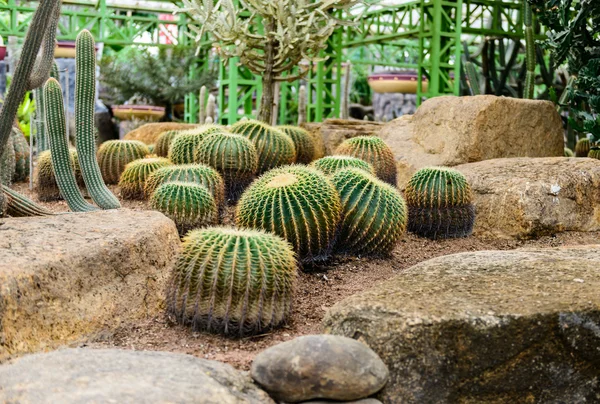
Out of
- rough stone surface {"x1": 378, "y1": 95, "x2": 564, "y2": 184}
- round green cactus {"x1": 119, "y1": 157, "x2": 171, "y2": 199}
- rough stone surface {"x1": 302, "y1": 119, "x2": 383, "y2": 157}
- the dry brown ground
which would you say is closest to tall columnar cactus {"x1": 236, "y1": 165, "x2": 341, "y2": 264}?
the dry brown ground

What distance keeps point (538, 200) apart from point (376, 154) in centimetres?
133

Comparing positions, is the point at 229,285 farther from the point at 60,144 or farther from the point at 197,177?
the point at 60,144

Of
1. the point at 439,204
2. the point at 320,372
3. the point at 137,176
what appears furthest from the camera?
the point at 137,176

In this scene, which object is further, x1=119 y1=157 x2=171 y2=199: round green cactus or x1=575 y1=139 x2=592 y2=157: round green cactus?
x1=575 y1=139 x2=592 y2=157: round green cactus

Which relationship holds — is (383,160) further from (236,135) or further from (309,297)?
(309,297)

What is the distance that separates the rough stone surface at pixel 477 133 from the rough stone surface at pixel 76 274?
147 inches

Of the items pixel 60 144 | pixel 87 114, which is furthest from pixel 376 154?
pixel 60 144

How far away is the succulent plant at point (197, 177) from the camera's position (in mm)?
5430

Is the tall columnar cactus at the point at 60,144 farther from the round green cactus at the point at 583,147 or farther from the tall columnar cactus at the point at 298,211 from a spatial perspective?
the round green cactus at the point at 583,147

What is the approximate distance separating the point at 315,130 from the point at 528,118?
7.28ft

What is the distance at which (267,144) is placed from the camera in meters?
6.36

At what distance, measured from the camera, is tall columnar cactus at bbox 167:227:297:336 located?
136 inches

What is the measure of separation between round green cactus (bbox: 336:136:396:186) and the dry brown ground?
2.51 ft

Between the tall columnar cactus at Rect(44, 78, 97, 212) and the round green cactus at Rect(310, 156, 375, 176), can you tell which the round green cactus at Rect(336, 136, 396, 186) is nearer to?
the round green cactus at Rect(310, 156, 375, 176)
